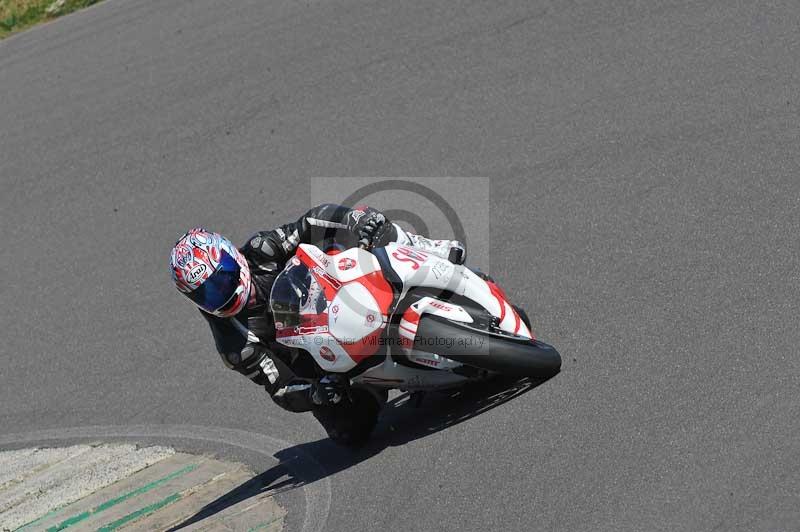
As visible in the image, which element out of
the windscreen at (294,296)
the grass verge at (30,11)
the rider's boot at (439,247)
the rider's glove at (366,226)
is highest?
the grass verge at (30,11)

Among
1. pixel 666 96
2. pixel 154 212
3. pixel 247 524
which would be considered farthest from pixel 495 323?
pixel 154 212

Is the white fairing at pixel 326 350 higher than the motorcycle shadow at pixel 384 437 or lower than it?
Answer: higher

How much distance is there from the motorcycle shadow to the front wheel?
18.4 inches

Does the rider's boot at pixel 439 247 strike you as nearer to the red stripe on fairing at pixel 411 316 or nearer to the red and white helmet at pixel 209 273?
the red stripe on fairing at pixel 411 316

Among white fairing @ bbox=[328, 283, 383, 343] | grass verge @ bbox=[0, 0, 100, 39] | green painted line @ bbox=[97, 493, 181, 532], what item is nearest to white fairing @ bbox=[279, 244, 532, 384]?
white fairing @ bbox=[328, 283, 383, 343]

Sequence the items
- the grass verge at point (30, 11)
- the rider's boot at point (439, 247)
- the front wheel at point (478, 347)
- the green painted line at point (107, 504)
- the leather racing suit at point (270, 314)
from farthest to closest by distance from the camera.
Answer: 1. the grass verge at point (30, 11)
2. the green painted line at point (107, 504)
3. the rider's boot at point (439, 247)
4. the leather racing suit at point (270, 314)
5. the front wheel at point (478, 347)

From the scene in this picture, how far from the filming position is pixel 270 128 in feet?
38.2

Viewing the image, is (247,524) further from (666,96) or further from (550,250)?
(666,96)

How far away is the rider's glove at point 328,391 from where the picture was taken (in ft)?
22.0

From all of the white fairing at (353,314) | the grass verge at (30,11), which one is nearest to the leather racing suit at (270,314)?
the white fairing at (353,314)

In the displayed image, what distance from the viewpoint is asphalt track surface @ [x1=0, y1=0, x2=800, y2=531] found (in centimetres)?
614

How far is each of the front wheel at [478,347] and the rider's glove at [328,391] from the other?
23.9 inches

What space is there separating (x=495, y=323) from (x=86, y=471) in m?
3.58

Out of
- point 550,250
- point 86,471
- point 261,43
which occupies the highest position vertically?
point 261,43
